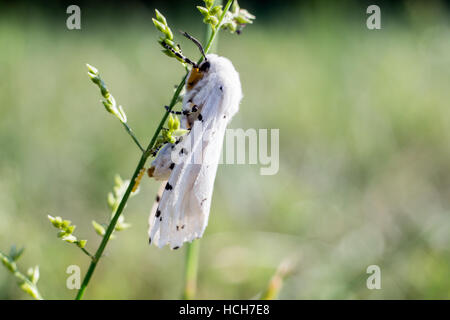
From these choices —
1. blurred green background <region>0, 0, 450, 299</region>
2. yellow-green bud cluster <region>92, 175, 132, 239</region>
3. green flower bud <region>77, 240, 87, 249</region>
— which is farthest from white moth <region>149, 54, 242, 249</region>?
blurred green background <region>0, 0, 450, 299</region>

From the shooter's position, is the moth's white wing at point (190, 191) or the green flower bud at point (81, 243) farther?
the moth's white wing at point (190, 191)

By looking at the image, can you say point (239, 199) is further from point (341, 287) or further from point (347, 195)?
point (341, 287)

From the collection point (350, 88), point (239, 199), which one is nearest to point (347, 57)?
point (350, 88)

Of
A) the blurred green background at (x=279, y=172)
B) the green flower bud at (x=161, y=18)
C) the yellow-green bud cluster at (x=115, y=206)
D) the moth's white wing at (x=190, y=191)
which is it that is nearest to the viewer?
the green flower bud at (x=161, y=18)

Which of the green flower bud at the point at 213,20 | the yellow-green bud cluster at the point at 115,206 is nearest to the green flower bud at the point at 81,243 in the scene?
the yellow-green bud cluster at the point at 115,206

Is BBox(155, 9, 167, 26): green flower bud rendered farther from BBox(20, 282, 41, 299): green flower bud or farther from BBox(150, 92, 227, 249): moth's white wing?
BBox(20, 282, 41, 299): green flower bud

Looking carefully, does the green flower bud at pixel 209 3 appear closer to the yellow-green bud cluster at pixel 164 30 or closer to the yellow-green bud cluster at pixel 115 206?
the yellow-green bud cluster at pixel 164 30
